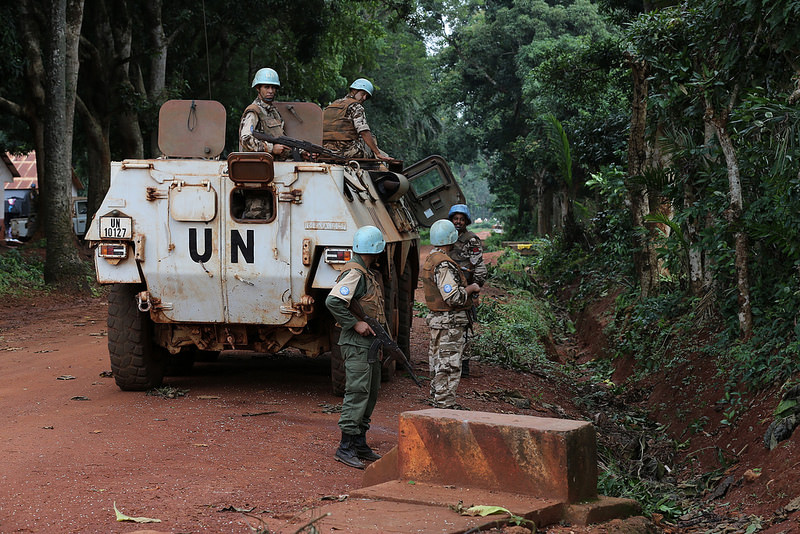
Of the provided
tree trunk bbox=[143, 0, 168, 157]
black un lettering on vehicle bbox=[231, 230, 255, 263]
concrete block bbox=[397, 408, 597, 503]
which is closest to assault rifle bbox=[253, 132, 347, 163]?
black un lettering on vehicle bbox=[231, 230, 255, 263]

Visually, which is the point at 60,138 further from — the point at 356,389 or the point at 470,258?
the point at 356,389

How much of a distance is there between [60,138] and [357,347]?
39.7ft

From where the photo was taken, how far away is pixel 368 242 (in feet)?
22.8

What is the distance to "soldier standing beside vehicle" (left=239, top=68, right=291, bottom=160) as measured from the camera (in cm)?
873

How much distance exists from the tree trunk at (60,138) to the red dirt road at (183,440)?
6375mm

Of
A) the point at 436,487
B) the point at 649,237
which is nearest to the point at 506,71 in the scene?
the point at 649,237

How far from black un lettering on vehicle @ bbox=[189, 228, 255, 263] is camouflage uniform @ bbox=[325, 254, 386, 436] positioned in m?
1.42

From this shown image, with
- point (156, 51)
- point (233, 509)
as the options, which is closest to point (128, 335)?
point (233, 509)

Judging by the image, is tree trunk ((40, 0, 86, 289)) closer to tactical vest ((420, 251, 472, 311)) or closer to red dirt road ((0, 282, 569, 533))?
red dirt road ((0, 282, 569, 533))

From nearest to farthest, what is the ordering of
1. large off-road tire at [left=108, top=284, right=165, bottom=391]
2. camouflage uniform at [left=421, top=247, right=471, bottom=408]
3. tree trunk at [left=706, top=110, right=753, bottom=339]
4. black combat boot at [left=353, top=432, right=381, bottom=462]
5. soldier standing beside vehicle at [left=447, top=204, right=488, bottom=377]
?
1. black combat boot at [left=353, top=432, right=381, bottom=462]
2. camouflage uniform at [left=421, top=247, right=471, bottom=408]
3. large off-road tire at [left=108, top=284, right=165, bottom=391]
4. tree trunk at [left=706, top=110, right=753, bottom=339]
5. soldier standing beside vehicle at [left=447, top=204, right=488, bottom=377]

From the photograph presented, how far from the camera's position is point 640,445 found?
8.34m

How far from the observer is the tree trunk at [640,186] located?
1308cm

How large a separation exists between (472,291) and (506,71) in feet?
94.6

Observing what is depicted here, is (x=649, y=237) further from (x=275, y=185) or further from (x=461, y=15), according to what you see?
(x=461, y=15)
